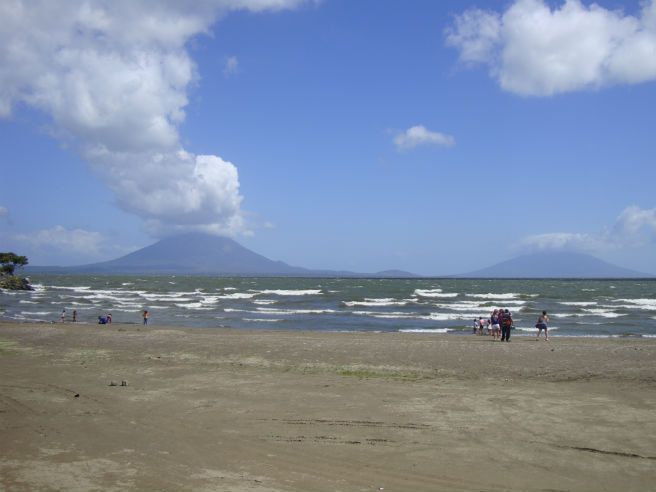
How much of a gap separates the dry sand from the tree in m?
75.9

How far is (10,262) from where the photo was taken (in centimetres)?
8419

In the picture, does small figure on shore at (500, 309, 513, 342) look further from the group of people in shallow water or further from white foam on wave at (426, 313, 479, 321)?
white foam on wave at (426, 313, 479, 321)

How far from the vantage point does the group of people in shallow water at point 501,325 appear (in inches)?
897

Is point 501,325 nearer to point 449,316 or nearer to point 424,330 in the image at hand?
point 424,330

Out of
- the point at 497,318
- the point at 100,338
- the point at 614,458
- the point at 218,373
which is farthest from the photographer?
the point at 497,318

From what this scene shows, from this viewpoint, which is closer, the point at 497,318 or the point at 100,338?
the point at 100,338

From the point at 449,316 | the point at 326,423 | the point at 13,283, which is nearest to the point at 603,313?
the point at 449,316

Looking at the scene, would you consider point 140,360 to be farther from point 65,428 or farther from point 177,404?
point 65,428

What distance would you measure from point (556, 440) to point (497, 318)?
679 inches

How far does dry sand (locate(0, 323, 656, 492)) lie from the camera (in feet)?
23.2

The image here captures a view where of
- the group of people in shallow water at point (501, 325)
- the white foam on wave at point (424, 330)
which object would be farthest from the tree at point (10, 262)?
the group of people in shallow water at point (501, 325)

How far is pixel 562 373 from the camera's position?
49.0 feet

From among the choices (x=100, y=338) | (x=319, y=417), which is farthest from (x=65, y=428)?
(x=100, y=338)

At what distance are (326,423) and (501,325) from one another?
1586cm
